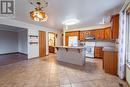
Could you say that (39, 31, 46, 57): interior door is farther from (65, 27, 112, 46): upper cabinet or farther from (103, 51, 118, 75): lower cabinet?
(103, 51, 118, 75): lower cabinet

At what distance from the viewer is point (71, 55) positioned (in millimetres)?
5438

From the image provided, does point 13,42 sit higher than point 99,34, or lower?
lower

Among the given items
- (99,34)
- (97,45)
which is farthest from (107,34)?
(97,45)

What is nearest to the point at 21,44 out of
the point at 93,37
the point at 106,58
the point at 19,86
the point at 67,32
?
the point at 67,32

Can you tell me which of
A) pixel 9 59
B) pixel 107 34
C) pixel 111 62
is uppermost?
pixel 107 34

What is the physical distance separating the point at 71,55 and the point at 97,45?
119 inches

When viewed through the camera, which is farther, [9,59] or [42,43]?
[42,43]

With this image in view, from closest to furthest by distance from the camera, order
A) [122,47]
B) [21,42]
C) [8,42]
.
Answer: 1. [122,47]
2. [8,42]
3. [21,42]

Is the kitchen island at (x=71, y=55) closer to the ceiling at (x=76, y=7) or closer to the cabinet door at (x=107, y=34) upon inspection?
the ceiling at (x=76, y=7)

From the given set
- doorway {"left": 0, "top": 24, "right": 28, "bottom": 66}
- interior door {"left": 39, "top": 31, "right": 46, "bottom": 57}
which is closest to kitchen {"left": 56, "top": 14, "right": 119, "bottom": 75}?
interior door {"left": 39, "top": 31, "right": 46, "bottom": 57}

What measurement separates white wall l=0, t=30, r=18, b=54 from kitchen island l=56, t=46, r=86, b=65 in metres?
5.71

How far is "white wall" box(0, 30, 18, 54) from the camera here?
8.67 metres

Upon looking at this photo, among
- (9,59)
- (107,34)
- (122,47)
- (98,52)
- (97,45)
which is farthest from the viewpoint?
(97,45)

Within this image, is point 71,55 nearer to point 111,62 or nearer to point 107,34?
point 111,62
